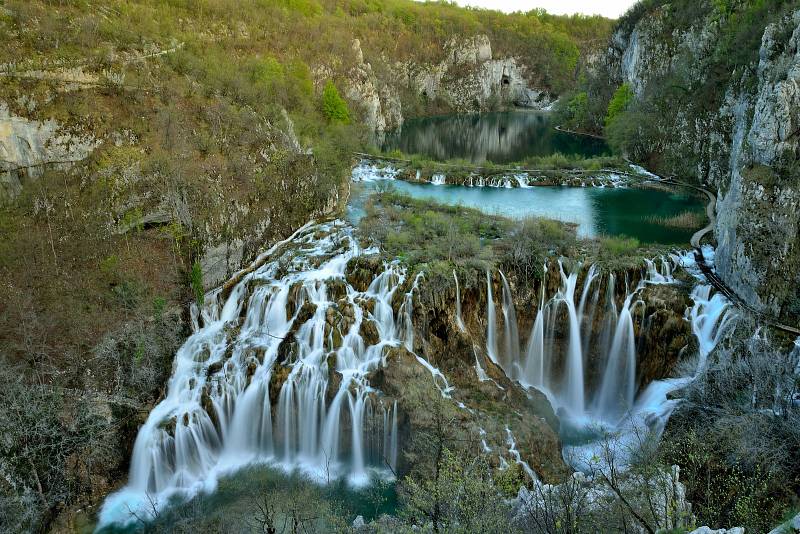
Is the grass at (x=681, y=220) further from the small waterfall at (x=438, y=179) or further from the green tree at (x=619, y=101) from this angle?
the green tree at (x=619, y=101)

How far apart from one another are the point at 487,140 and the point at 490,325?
54.6 meters

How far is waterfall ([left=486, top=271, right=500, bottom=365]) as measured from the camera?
20.6m

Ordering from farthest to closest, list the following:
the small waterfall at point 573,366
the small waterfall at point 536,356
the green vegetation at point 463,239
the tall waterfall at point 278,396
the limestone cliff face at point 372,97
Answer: the limestone cliff face at point 372,97, the green vegetation at point 463,239, the small waterfall at point 536,356, the small waterfall at point 573,366, the tall waterfall at point 278,396

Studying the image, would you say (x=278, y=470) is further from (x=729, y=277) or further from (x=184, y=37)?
(x=184, y=37)

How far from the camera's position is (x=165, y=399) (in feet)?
60.1

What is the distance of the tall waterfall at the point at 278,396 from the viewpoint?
55.9 ft

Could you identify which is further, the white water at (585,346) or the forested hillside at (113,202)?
the white water at (585,346)

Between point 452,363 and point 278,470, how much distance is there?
6952mm

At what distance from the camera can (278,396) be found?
18.1 meters

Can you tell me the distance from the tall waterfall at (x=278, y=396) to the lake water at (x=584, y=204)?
10010 millimetres

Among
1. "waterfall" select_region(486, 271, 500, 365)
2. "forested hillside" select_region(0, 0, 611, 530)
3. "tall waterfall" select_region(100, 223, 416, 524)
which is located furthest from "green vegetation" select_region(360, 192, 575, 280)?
"forested hillside" select_region(0, 0, 611, 530)

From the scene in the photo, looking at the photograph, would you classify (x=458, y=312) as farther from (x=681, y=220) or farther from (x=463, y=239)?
(x=681, y=220)

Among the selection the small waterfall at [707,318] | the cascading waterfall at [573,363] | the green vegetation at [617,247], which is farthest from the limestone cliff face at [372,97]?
the small waterfall at [707,318]

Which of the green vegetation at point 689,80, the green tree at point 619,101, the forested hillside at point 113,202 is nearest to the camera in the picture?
the forested hillside at point 113,202
